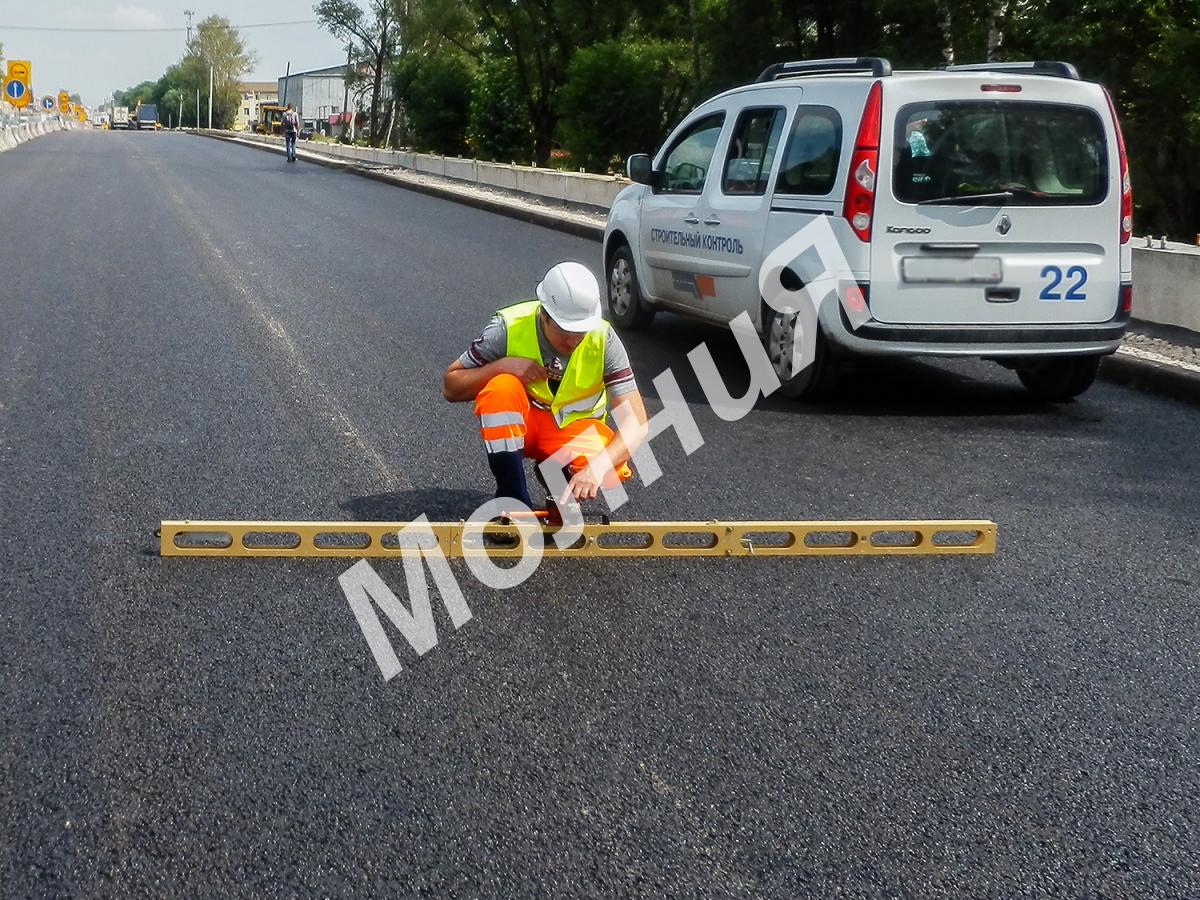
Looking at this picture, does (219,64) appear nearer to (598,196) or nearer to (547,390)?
(598,196)

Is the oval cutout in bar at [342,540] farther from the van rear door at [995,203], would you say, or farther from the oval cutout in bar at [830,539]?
the van rear door at [995,203]

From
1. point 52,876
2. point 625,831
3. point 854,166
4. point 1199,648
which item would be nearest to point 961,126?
point 854,166

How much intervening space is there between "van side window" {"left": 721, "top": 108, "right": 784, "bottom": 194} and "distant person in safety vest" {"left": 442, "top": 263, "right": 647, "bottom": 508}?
3733 millimetres

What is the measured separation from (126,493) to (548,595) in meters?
2.15

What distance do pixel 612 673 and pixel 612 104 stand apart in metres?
38.7

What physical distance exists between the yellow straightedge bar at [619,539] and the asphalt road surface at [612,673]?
0.10 meters

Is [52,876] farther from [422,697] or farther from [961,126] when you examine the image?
[961,126]

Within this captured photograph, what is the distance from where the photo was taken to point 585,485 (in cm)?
529

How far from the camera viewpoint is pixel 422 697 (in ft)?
13.6

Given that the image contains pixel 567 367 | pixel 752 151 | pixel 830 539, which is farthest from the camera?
pixel 752 151

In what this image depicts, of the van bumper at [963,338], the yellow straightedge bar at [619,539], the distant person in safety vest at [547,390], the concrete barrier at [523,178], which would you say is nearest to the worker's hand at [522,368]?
the distant person in safety vest at [547,390]

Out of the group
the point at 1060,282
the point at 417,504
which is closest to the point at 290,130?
the point at 1060,282

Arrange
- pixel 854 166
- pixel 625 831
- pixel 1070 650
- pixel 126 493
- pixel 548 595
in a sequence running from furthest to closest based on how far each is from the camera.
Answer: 1. pixel 854 166
2. pixel 126 493
3. pixel 548 595
4. pixel 1070 650
5. pixel 625 831

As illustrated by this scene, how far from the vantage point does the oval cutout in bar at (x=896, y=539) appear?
225 inches
